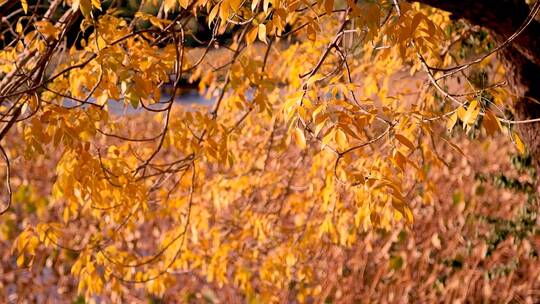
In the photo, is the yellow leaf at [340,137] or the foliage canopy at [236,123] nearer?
the yellow leaf at [340,137]

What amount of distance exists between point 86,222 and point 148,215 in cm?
248

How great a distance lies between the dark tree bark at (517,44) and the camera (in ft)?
10.1

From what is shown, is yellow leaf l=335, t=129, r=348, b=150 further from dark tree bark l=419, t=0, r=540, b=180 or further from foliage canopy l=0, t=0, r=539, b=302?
dark tree bark l=419, t=0, r=540, b=180

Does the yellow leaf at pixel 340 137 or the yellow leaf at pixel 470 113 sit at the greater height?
the yellow leaf at pixel 470 113

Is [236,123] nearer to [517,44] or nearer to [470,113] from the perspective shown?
[517,44]

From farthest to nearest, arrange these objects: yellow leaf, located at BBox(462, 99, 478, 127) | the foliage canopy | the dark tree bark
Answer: the dark tree bark → the foliage canopy → yellow leaf, located at BBox(462, 99, 478, 127)

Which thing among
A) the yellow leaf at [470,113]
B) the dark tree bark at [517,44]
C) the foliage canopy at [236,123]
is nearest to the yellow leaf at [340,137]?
the foliage canopy at [236,123]

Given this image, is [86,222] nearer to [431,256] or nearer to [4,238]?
[4,238]

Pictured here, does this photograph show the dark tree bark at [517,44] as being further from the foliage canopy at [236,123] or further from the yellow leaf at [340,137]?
the yellow leaf at [340,137]

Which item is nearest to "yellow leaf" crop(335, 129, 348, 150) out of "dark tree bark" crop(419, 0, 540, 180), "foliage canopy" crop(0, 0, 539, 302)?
A: "foliage canopy" crop(0, 0, 539, 302)

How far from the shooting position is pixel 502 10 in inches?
123

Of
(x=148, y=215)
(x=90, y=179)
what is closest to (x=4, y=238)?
(x=148, y=215)

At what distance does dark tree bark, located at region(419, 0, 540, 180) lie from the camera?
10.1 feet

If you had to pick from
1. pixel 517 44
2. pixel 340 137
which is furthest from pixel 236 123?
pixel 340 137
